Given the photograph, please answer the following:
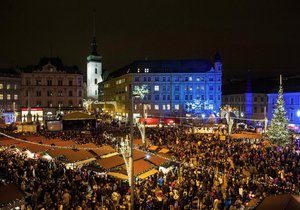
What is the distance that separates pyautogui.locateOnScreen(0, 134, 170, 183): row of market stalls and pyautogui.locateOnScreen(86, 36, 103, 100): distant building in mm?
76645

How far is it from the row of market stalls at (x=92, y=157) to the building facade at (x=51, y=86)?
48.5 m

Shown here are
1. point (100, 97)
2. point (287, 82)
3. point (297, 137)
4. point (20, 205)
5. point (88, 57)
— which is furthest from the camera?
point (100, 97)

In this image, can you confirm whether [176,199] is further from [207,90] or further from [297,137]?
[207,90]

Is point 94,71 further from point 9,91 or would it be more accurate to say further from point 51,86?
point 9,91

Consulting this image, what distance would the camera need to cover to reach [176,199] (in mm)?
16047

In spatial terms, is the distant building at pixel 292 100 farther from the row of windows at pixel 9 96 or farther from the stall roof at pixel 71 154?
the row of windows at pixel 9 96

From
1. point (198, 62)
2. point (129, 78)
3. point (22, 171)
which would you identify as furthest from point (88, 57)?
point (22, 171)

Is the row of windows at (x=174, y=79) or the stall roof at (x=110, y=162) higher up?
the row of windows at (x=174, y=79)

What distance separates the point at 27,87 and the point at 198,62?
122ft

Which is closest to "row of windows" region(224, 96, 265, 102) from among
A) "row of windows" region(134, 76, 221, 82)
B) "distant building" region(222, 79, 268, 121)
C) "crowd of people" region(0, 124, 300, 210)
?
→ "distant building" region(222, 79, 268, 121)

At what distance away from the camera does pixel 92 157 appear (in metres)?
22.8

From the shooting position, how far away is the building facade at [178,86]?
247ft

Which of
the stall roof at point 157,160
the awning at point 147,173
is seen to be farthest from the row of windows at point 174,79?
the awning at point 147,173

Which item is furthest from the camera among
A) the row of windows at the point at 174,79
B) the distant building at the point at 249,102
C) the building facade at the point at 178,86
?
the row of windows at the point at 174,79
